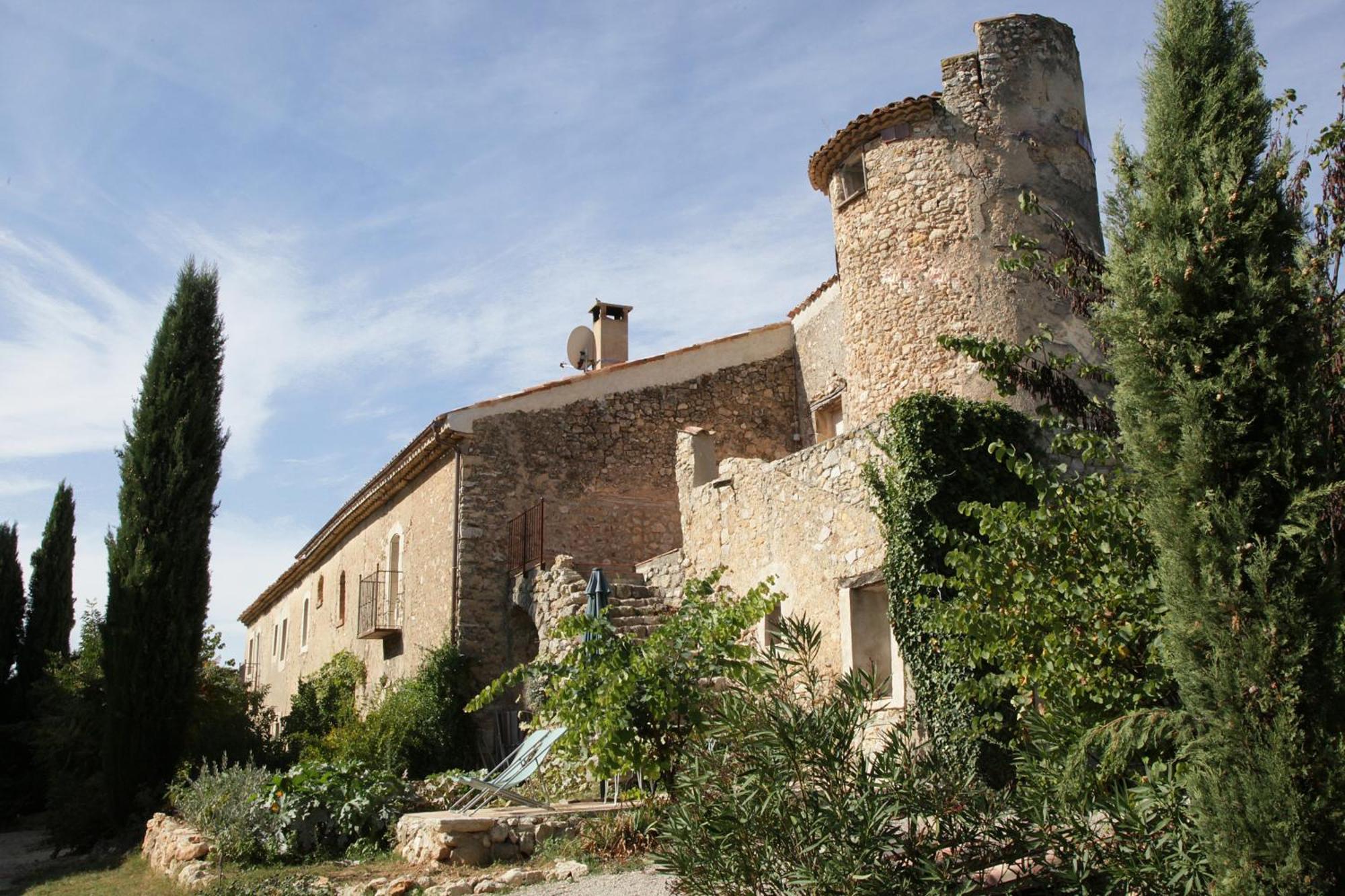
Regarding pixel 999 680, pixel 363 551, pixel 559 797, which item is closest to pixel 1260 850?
pixel 999 680

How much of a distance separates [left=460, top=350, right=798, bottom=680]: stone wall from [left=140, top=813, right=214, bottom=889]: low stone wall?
14.2 ft

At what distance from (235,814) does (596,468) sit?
24.5ft

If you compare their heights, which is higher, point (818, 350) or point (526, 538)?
point (818, 350)

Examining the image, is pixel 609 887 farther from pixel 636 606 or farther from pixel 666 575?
pixel 666 575

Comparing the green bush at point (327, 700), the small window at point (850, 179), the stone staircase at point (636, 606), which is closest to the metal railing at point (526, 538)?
the stone staircase at point (636, 606)

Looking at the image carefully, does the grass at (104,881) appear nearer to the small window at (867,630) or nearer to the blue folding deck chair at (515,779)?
the blue folding deck chair at (515,779)

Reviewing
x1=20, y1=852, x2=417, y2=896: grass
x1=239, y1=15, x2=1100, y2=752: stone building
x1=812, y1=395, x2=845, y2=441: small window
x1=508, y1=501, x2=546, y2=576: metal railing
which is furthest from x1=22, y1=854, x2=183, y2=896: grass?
x1=812, y1=395, x2=845, y2=441: small window

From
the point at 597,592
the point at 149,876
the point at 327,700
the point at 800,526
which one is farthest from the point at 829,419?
the point at 149,876

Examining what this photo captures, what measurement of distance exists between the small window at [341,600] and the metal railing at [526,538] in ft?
23.2

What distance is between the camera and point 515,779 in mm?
9516

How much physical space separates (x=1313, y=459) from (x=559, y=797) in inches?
286

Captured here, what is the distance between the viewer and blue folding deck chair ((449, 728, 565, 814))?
9234 millimetres

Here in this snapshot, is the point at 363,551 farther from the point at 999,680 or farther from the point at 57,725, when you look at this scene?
the point at 999,680

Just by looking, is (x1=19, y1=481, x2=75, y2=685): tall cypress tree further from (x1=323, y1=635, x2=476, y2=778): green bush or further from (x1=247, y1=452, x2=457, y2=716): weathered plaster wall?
(x1=323, y1=635, x2=476, y2=778): green bush
